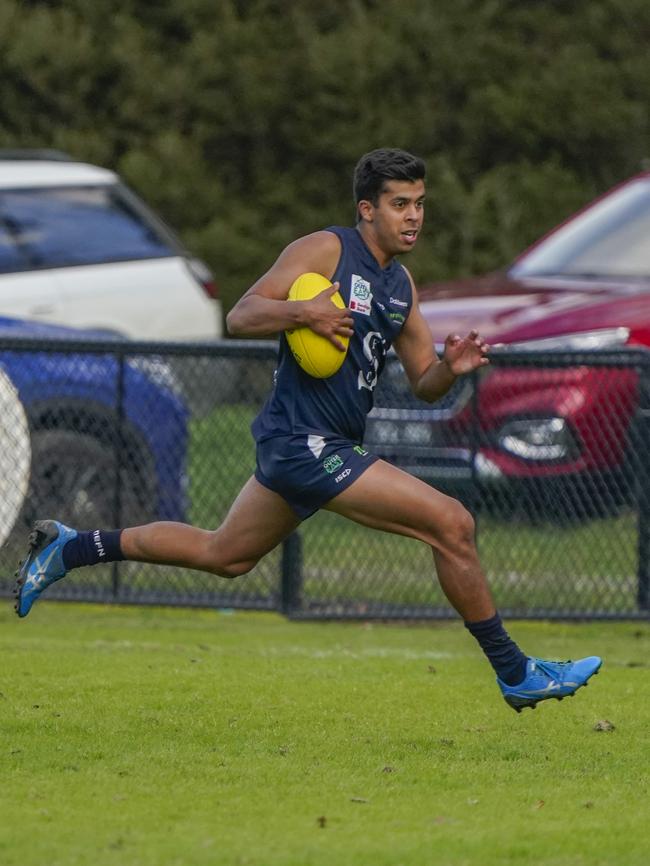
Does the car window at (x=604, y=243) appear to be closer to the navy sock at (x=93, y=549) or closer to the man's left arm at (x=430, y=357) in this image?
the man's left arm at (x=430, y=357)

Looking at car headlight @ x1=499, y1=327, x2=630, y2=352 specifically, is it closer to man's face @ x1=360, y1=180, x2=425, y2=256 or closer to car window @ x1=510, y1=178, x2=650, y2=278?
car window @ x1=510, y1=178, x2=650, y2=278

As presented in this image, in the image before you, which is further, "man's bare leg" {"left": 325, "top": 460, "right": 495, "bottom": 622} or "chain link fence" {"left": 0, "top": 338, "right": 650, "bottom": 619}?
"chain link fence" {"left": 0, "top": 338, "right": 650, "bottom": 619}

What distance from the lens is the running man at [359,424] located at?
6781 mm

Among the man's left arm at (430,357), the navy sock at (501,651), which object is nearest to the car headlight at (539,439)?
the man's left arm at (430,357)

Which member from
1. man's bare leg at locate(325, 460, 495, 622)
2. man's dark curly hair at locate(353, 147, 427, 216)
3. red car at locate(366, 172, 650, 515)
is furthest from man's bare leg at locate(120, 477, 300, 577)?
red car at locate(366, 172, 650, 515)

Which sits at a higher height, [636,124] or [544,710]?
[544,710]

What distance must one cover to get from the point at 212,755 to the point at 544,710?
1537 millimetres

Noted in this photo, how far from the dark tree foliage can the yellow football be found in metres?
12.9

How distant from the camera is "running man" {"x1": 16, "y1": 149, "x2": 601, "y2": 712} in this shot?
678cm

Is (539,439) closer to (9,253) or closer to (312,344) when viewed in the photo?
(312,344)

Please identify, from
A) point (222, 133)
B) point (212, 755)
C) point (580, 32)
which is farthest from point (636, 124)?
point (212, 755)

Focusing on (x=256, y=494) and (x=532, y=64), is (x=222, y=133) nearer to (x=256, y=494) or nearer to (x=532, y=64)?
(x=532, y=64)

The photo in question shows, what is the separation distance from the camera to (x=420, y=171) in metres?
7.01

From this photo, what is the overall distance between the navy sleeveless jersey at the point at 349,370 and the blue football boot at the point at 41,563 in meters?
0.92
